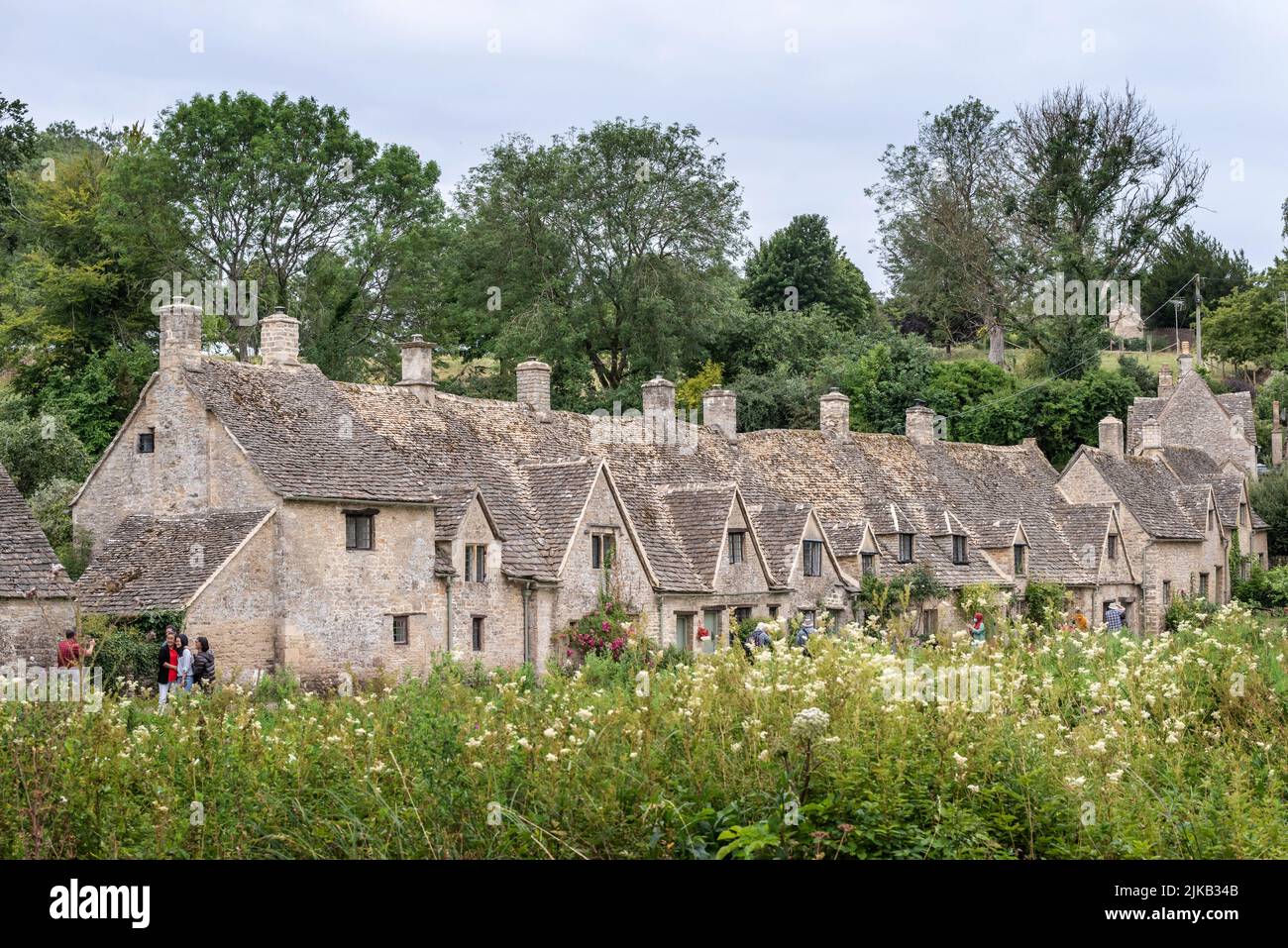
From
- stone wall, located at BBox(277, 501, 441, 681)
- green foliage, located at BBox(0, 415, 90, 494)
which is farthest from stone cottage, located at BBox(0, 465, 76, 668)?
green foliage, located at BBox(0, 415, 90, 494)

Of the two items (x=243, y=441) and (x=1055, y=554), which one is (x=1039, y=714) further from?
(x=1055, y=554)

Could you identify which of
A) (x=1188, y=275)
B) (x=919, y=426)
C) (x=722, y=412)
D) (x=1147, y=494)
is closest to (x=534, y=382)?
(x=722, y=412)

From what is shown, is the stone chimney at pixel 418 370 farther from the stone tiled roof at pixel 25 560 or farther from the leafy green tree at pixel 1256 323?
the leafy green tree at pixel 1256 323

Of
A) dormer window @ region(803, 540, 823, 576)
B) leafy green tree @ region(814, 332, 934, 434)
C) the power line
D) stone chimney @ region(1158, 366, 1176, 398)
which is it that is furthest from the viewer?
stone chimney @ region(1158, 366, 1176, 398)

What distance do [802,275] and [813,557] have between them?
4509cm

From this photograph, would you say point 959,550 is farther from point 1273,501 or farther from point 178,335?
point 178,335

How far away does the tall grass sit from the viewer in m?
11.8

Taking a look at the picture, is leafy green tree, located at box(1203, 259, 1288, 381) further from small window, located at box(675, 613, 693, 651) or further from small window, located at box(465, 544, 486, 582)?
small window, located at box(465, 544, 486, 582)

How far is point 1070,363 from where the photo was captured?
3083 inches

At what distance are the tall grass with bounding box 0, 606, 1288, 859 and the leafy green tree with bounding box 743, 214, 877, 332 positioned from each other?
73.4 metres

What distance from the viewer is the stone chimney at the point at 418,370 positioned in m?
44.0

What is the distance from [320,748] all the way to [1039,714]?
6.39 meters

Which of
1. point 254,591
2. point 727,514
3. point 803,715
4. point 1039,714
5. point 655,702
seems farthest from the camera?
point 727,514
